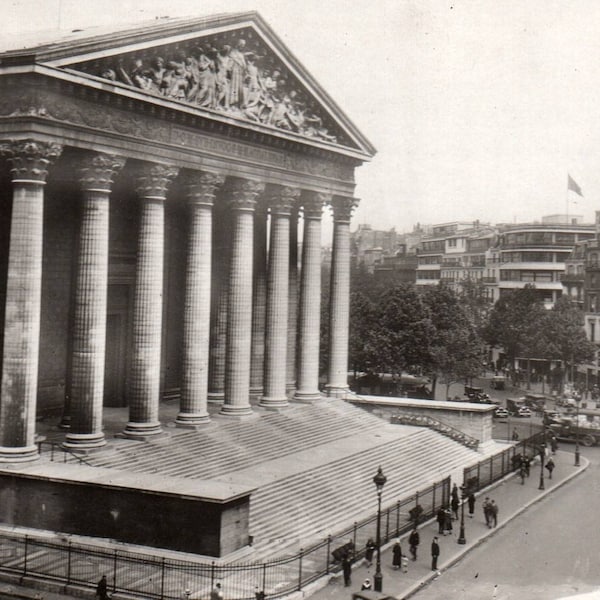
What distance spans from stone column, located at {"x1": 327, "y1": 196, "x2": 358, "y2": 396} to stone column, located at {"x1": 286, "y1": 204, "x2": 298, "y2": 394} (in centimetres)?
199

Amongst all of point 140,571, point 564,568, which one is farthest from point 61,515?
point 564,568

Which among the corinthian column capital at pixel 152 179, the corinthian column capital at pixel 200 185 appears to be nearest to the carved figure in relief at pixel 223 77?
the corinthian column capital at pixel 200 185

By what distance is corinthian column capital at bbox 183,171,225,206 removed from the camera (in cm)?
3375

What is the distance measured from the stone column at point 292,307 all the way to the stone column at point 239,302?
826 cm

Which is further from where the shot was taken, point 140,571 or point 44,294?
point 44,294

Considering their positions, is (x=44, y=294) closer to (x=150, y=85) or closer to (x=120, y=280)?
(x=120, y=280)

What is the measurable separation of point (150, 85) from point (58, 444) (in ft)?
43.3

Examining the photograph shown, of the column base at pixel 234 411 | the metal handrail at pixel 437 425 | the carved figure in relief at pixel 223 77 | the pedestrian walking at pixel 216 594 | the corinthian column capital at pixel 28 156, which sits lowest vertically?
the pedestrian walking at pixel 216 594

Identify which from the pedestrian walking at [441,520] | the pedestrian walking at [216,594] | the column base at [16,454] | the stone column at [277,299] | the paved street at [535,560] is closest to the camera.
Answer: the pedestrian walking at [216,594]

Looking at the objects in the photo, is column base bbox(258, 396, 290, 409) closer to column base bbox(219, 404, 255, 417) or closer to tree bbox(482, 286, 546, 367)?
column base bbox(219, 404, 255, 417)

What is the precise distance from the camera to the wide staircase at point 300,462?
28.0 m


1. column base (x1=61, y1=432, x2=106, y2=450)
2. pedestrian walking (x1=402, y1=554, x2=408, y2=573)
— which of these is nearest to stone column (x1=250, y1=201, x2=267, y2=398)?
column base (x1=61, y1=432, x2=106, y2=450)

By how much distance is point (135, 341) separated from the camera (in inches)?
1248

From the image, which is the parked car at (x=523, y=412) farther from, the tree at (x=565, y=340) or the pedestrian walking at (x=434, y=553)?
the pedestrian walking at (x=434, y=553)
